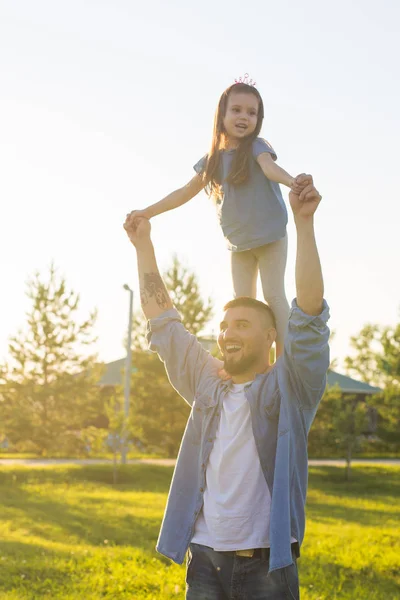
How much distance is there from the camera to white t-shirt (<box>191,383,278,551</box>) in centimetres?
311

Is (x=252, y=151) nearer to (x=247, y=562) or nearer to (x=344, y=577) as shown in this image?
(x=247, y=562)

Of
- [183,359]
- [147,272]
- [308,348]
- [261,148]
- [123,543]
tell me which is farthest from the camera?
[123,543]

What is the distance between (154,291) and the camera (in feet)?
12.4

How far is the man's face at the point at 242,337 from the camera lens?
3320mm

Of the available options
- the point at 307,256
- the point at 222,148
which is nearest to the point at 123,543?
the point at 222,148

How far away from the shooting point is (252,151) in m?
3.52

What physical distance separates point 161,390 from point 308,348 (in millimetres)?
30117

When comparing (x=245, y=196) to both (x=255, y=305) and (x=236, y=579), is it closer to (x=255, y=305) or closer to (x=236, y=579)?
(x=255, y=305)

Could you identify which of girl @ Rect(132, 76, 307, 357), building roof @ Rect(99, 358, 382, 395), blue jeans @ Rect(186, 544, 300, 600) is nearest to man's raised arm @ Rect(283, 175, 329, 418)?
girl @ Rect(132, 76, 307, 357)

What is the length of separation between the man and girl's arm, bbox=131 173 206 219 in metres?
0.68

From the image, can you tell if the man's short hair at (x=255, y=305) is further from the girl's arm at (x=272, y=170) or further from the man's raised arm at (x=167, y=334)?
the girl's arm at (x=272, y=170)

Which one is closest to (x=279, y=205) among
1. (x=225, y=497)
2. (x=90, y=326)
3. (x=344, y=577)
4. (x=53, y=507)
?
(x=225, y=497)

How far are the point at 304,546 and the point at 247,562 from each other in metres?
8.72

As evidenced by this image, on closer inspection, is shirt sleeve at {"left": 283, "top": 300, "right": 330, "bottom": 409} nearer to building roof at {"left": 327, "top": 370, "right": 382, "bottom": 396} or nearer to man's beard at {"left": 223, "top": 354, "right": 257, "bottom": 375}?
man's beard at {"left": 223, "top": 354, "right": 257, "bottom": 375}
